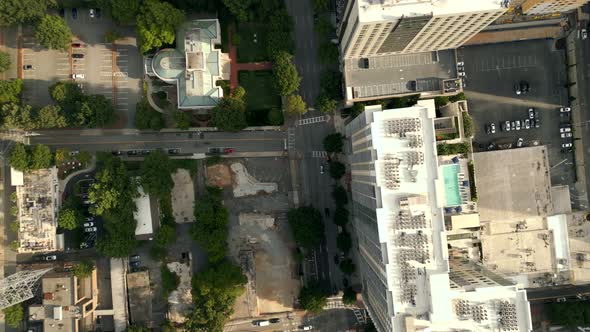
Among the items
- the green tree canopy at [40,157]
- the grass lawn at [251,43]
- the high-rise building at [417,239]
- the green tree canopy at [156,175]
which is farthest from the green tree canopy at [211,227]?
the high-rise building at [417,239]

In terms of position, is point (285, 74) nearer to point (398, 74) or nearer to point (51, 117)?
point (398, 74)

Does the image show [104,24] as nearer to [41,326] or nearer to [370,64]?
[370,64]

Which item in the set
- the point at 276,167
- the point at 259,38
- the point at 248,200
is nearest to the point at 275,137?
the point at 276,167

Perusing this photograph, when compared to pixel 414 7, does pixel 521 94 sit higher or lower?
lower

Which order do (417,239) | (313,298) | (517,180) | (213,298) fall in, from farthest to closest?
(517,180), (313,298), (213,298), (417,239)

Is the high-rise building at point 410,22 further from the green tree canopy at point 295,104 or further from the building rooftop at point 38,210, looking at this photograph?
the building rooftop at point 38,210

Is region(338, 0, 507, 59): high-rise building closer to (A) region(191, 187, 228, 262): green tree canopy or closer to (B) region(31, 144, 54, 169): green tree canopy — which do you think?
(A) region(191, 187, 228, 262): green tree canopy

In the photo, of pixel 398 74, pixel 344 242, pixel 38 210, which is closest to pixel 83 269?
pixel 38 210
